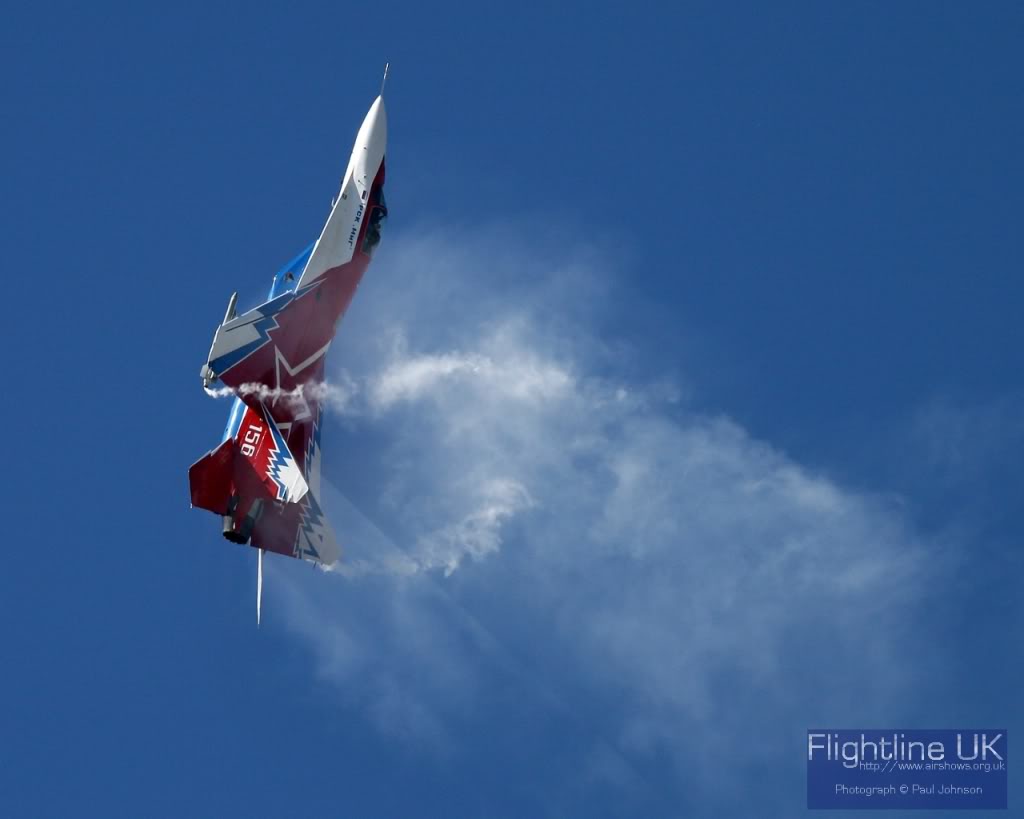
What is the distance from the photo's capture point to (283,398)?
1742 inches

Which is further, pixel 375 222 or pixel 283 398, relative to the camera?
pixel 375 222

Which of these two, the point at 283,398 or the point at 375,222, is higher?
the point at 375,222

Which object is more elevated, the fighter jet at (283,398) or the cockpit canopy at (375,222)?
the cockpit canopy at (375,222)

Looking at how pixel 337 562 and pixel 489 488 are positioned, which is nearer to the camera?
pixel 337 562

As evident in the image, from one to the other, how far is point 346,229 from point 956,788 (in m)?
21.9

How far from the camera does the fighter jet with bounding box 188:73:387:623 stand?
42.3 metres

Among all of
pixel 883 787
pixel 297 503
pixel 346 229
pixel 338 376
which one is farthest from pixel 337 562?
pixel 883 787

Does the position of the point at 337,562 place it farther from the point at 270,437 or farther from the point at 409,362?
the point at 409,362

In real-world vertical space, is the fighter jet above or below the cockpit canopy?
below

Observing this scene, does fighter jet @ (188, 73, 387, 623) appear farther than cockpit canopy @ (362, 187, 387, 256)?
No

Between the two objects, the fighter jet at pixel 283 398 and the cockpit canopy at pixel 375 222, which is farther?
the cockpit canopy at pixel 375 222

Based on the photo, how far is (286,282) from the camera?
45.9 meters

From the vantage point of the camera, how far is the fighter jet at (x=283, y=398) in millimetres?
42312

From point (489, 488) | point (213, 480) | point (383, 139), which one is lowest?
point (213, 480)
